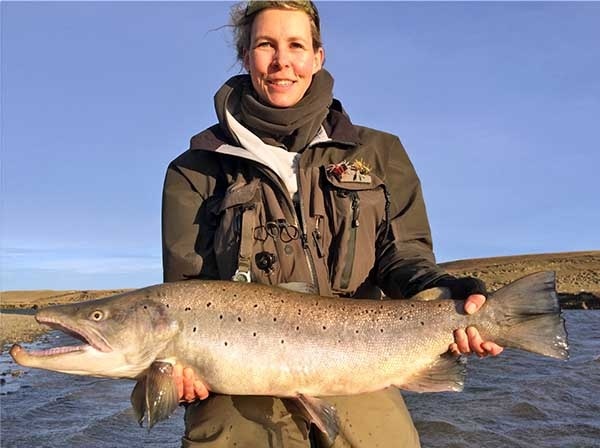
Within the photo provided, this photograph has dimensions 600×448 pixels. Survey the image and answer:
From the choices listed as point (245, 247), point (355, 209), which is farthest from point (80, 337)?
point (355, 209)

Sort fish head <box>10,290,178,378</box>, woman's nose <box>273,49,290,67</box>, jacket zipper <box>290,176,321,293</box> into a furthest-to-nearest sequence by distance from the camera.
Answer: woman's nose <box>273,49,290,67</box> → jacket zipper <box>290,176,321,293</box> → fish head <box>10,290,178,378</box>

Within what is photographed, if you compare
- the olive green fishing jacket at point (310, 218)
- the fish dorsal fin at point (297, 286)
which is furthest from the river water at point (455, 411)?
the fish dorsal fin at point (297, 286)

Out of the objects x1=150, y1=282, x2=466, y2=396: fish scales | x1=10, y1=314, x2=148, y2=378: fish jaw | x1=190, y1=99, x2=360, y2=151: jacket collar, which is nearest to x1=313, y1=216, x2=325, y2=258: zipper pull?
x1=150, y1=282, x2=466, y2=396: fish scales

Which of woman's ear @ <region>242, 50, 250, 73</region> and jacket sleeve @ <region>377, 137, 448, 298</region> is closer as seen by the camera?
jacket sleeve @ <region>377, 137, 448, 298</region>

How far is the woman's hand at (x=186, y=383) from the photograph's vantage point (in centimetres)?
369

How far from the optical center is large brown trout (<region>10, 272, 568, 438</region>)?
12.1ft

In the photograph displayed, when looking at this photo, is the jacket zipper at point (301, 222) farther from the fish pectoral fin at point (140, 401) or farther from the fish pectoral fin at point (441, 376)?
the fish pectoral fin at point (140, 401)

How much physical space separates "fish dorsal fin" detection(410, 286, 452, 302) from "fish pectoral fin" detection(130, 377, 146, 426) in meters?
1.70

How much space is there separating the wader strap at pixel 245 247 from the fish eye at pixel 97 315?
0.81 m

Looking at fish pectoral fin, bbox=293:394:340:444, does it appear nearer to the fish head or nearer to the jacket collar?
the fish head

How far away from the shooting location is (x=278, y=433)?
3744 millimetres

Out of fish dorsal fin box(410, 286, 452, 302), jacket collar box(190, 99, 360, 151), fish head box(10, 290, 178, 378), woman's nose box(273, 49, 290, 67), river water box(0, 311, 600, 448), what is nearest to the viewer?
fish head box(10, 290, 178, 378)

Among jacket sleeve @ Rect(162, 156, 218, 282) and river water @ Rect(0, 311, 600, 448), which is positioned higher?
jacket sleeve @ Rect(162, 156, 218, 282)

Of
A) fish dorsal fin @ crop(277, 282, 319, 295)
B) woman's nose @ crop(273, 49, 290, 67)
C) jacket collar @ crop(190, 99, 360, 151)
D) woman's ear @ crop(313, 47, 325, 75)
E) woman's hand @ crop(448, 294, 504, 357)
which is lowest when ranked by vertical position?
woman's hand @ crop(448, 294, 504, 357)
